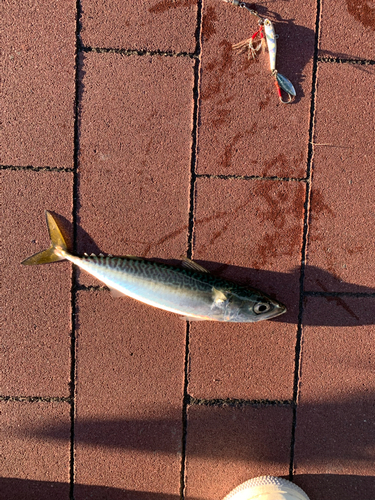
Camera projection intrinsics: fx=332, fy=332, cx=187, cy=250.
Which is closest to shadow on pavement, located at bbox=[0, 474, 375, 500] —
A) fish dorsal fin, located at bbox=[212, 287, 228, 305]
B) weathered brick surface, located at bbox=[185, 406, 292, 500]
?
weathered brick surface, located at bbox=[185, 406, 292, 500]

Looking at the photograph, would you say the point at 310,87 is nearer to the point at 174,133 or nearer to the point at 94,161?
the point at 174,133

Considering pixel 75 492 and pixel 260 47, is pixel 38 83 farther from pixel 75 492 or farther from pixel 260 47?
pixel 75 492

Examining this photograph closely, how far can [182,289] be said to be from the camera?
8.16ft

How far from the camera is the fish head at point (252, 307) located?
247 centimetres

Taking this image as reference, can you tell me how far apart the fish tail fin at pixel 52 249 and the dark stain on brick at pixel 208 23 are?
75.4 inches

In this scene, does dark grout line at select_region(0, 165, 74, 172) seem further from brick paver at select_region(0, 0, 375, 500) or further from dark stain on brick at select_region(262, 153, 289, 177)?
dark stain on brick at select_region(262, 153, 289, 177)

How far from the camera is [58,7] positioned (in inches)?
104

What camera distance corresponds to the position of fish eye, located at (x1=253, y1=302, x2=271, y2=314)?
248 cm

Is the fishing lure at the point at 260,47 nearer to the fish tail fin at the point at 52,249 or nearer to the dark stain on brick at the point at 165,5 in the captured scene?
the dark stain on brick at the point at 165,5

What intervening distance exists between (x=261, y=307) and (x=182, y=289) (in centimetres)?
61

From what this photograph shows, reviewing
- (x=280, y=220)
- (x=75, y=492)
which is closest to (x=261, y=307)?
(x=280, y=220)

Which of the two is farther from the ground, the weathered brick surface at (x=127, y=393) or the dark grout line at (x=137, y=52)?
the dark grout line at (x=137, y=52)

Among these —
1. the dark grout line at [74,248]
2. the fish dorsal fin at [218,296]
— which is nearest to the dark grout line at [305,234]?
the fish dorsal fin at [218,296]

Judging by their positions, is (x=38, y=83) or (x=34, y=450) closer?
(x=38, y=83)
